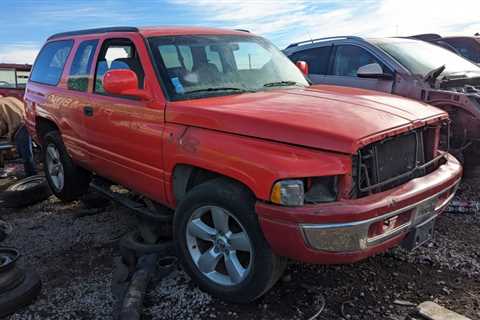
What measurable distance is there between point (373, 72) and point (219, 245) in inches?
143

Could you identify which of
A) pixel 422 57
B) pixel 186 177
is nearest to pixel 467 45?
pixel 422 57

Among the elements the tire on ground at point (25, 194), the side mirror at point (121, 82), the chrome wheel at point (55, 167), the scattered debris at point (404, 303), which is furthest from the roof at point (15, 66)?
the scattered debris at point (404, 303)

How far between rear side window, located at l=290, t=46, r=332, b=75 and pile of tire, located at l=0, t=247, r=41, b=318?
486 cm

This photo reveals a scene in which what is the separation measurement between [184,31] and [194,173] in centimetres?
144

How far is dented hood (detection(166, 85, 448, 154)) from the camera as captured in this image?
263 cm

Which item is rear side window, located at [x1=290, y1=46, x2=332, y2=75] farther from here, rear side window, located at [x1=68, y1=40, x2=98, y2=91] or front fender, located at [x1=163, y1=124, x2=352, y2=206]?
front fender, located at [x1=163, y1=124, x2=352, y2=206]

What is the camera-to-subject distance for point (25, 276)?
11.1 feet

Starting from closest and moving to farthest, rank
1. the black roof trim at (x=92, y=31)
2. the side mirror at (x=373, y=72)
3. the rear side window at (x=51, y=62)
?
the black roof trim at (x=92, y=31), the rear side window at (x=51, y=62), the side mirror at (x=373, y=72)

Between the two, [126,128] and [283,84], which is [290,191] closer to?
[283,84]

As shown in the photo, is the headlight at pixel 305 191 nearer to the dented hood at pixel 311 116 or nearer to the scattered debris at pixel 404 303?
the dented hood at pixel 311 116

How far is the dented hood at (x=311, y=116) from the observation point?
2633mm

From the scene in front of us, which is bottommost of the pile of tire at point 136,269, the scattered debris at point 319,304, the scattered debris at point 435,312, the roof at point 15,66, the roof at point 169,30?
the scattered debris at point 435,312

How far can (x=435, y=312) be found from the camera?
9.64 feet

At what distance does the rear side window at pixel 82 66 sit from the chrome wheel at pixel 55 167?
→ 1083 millimetres
